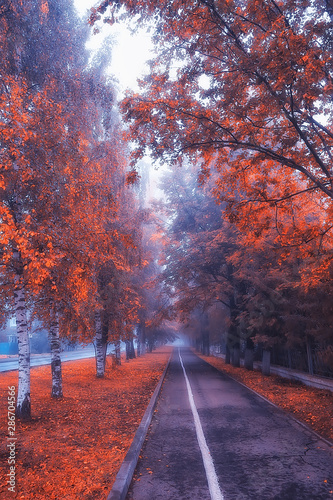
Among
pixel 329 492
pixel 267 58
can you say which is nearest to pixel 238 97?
pixel 267 58

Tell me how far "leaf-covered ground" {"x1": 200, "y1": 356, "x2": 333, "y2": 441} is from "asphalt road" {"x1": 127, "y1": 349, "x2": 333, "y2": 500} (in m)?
0.50

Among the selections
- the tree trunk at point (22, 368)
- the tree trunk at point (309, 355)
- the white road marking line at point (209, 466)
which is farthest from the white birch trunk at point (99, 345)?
the tree trunk at point (309, 355)

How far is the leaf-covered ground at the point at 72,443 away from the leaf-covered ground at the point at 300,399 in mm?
4342

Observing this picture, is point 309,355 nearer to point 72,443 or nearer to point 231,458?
point 231,458

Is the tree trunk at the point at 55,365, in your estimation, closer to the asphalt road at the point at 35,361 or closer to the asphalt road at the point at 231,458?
the asphalt road at the point at 231,458

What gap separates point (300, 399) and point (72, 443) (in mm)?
7858

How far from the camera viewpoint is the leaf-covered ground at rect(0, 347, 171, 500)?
4.40 metres

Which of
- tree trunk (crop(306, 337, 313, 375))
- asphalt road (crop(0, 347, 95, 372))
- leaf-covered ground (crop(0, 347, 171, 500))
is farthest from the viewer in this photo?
asphalt road (crop(0, 347, 95, 372))

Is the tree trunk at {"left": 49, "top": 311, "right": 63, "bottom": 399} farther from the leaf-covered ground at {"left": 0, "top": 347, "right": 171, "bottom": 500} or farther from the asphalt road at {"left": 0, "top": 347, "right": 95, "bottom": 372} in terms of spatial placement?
the asphalt road at {"left": 0, "top": 347, "right": 95, "bottom": 372}

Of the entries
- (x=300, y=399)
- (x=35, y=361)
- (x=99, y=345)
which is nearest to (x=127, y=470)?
(x=300, y=399)

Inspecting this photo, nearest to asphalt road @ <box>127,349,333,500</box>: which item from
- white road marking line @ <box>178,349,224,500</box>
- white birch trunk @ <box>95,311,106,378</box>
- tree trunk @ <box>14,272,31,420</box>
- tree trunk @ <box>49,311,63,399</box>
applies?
white road marking line @ <box>178,349,224,500</box>

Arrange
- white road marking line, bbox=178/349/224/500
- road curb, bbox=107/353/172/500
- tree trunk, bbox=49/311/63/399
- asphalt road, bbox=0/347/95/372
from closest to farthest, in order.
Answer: road curb, bbox=107/353/172/500 < white road marking line, bbox=178/349/224/500 < tree trunk, bbox=49/311/63/399 < asphalt road, bbox=0/347/95/372

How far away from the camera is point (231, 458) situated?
5512 millimetres

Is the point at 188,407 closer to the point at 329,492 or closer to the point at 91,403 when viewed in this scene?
the point at 91,403
